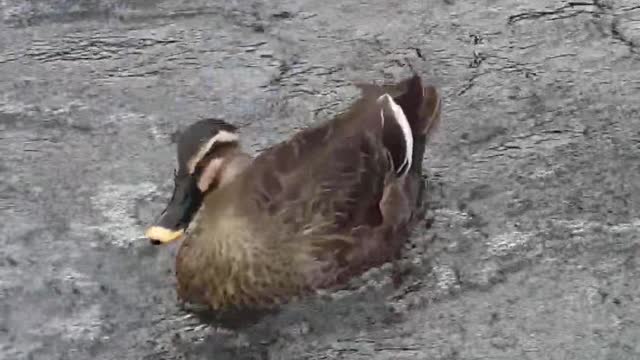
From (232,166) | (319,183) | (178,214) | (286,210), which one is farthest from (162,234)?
(319,183)

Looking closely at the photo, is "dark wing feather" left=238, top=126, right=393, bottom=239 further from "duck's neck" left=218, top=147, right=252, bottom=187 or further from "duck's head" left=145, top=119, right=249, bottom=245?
"duck's head" left=145, top=119, right=249, bottom=245

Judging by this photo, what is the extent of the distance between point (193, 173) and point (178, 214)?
153 millimetres

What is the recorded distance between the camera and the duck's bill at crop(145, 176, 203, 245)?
15.7 ft

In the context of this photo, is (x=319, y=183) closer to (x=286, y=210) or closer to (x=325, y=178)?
(x=325, y=178)

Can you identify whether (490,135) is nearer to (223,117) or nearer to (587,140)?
(587,140)

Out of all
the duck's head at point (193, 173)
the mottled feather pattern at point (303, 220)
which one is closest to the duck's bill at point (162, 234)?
the duck's head at point (193, 173)

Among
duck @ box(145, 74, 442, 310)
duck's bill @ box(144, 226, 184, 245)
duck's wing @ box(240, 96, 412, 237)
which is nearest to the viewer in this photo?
duck's bill @ box(144, 226, 184, 245)

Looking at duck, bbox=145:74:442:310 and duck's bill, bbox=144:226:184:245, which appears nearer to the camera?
duck's bill, bbox=144:226:184:245

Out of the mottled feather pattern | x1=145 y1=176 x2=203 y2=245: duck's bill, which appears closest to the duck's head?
x1=145 y1=176 x2=203 y2=245: duck's bill

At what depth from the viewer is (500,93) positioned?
6273mm

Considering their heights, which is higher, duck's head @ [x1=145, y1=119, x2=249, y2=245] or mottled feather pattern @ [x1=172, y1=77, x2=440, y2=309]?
duck's head @ [x1=145, y1=119, x2=249, y2=245]

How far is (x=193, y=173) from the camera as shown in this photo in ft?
15.9

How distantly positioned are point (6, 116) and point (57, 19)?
91cm

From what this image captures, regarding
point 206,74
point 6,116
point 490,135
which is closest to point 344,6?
point 206,74
